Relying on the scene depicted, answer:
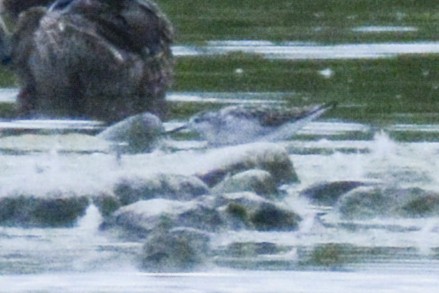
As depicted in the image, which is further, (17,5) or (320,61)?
(17,5)

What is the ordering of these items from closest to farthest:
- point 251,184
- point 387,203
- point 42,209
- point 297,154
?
1. point 42,209
2. point 387,203
3. point 251,184
4. point 297,154

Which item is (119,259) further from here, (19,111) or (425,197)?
(19,111)

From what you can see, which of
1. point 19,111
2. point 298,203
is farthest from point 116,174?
point 19,111

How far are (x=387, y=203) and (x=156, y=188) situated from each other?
1.01 meters

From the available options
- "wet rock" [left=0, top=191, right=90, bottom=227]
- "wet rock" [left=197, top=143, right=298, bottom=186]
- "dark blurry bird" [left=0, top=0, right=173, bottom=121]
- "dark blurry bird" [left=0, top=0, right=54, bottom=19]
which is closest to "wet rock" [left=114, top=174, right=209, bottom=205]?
"wet rock" [left=0, top=191, right=90, bottom=227]

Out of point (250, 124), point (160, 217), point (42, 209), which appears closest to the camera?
point (160, 217)

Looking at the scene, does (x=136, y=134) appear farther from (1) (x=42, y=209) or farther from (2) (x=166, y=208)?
(2) (x=166, y=208)

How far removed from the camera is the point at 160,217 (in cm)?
885

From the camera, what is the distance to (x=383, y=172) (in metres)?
10.4

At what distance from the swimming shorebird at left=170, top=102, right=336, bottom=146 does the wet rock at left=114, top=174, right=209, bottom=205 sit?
1643mm

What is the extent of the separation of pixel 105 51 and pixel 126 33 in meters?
0.19

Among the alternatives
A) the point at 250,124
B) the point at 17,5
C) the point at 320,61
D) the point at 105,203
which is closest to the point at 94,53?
the point at 17,5

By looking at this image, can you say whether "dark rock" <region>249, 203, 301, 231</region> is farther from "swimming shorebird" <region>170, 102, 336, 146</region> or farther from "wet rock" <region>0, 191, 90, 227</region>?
"swimming shorebird" <region>170, 102, 336, 146</region>

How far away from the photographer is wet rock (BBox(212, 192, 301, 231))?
9039 mm
